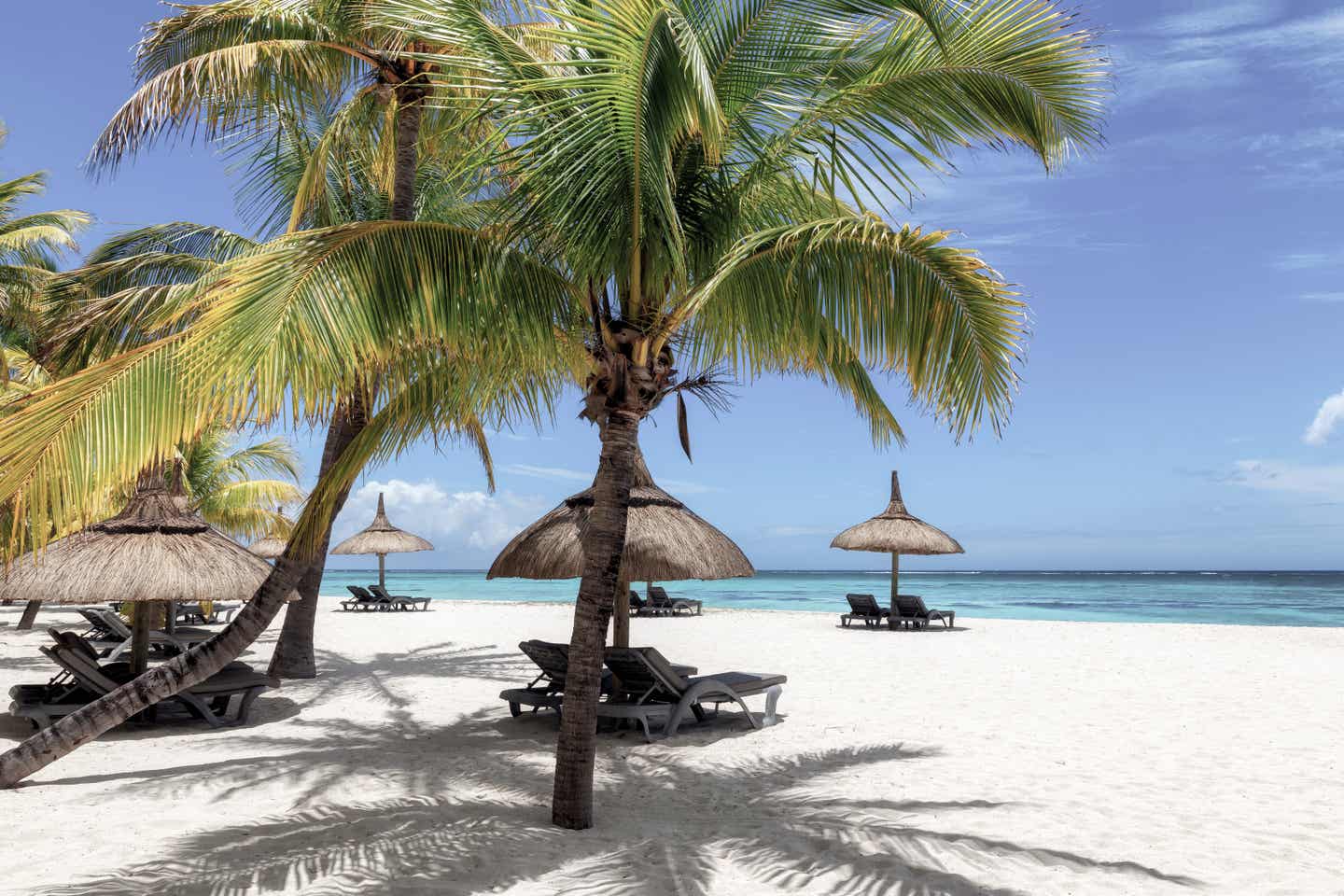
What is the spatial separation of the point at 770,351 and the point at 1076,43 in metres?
2.18

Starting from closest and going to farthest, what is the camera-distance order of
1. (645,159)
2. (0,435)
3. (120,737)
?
(0,435) < (645,159) < (120,737)

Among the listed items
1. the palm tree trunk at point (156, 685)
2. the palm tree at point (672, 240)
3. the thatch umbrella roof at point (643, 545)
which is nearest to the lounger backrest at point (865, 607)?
the thatch umbrella roof at point (643, 545)

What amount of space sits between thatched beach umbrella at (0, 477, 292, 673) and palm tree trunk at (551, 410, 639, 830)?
3.57m

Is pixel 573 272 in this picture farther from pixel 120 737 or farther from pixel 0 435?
pixel 120 737

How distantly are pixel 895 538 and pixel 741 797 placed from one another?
1290 cm

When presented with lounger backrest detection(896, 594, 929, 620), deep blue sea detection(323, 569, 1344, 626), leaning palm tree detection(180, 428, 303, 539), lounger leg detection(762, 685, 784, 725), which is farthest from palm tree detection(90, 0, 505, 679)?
deep blue sea detection(323, 569, 1344, 626)

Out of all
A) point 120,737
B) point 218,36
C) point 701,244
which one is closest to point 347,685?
point 120,737

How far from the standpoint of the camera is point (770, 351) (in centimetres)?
541

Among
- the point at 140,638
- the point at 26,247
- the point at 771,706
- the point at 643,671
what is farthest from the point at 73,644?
the point at 26,247

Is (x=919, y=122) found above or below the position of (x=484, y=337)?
above

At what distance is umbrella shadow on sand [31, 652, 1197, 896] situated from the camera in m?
4.30

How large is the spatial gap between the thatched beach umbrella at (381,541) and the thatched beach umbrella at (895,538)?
1143 cm

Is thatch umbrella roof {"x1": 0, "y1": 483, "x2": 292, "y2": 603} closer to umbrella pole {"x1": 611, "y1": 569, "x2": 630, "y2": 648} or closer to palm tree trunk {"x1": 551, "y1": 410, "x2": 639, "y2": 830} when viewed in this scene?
umbrella pole {"x1": 611, "y1": 569, "x2": 630, "y2": 648}

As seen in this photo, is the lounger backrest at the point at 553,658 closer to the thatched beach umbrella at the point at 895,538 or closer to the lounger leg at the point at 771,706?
the lounger leg at the point at 771,706
